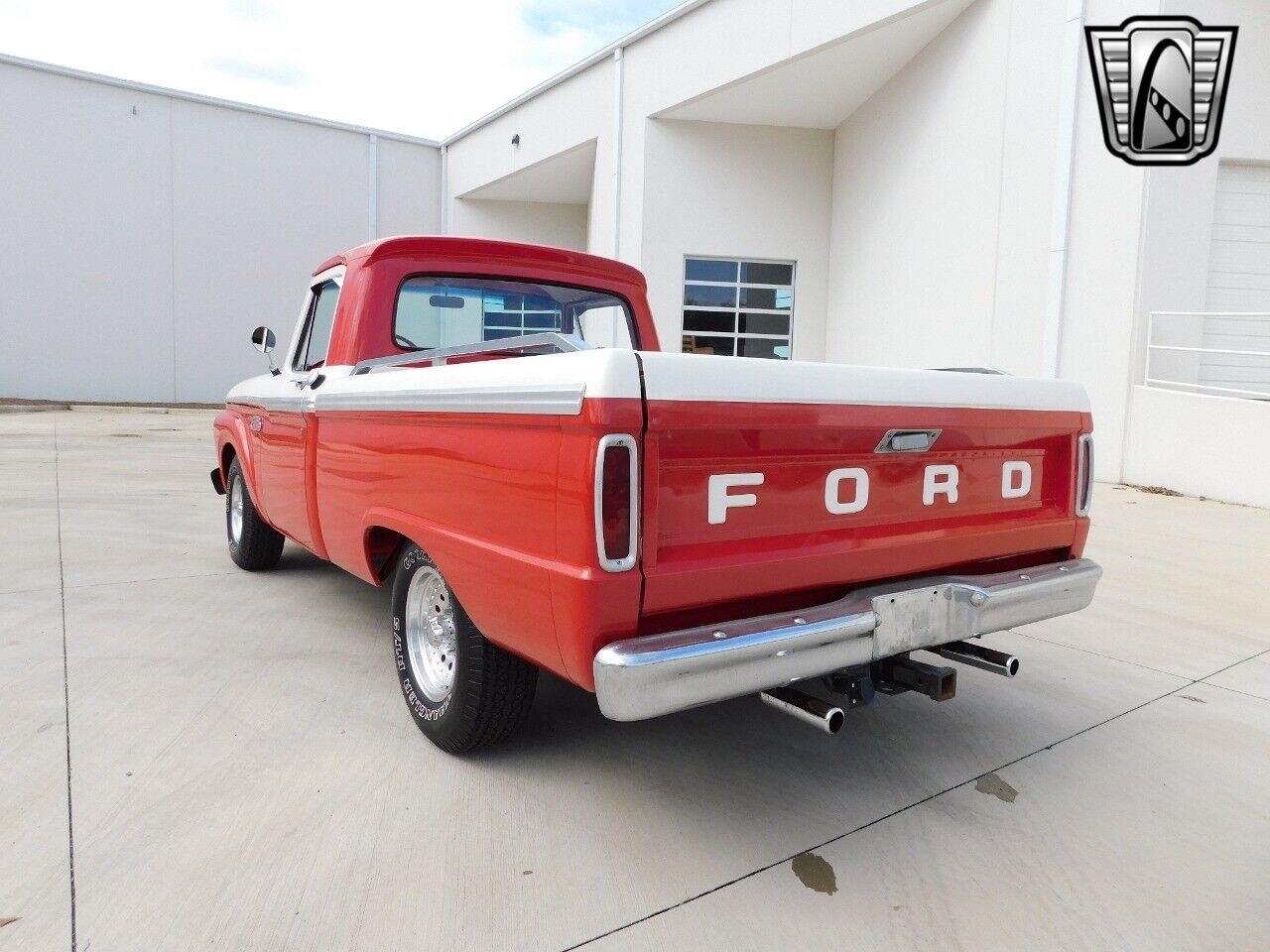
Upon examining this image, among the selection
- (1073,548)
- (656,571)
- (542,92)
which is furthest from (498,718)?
(542,92)

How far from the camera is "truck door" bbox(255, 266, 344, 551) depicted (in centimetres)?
365

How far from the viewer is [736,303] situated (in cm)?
1578

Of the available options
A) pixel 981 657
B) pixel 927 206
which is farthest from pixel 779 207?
pixel 981 657

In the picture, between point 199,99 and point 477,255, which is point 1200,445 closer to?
point 477,255

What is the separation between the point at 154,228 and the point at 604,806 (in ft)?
70.0

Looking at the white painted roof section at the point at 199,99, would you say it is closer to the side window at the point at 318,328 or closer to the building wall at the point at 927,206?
the building wall at the point at 927,206

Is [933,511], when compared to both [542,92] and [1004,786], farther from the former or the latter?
[542,92]

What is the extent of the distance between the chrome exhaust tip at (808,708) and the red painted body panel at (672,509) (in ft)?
0.81

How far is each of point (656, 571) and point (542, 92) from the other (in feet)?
58.9

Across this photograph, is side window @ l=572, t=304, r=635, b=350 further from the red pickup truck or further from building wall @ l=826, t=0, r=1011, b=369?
building wall @ l=826, t=0, r=1011, b=369

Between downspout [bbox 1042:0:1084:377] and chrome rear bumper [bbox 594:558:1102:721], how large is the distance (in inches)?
320

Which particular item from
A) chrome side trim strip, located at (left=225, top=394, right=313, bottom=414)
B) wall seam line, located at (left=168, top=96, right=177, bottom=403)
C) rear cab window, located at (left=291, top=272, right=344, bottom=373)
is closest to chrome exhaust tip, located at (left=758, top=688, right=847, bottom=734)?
chrome side trim strip, located at (left=225, top=394, right=313, bottom=414)

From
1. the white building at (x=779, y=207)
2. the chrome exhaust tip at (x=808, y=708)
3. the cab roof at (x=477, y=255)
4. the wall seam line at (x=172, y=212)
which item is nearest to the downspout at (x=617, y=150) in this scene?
the white building at (x=779, y=207)

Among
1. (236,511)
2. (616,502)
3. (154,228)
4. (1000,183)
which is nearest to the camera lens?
(616,502)
